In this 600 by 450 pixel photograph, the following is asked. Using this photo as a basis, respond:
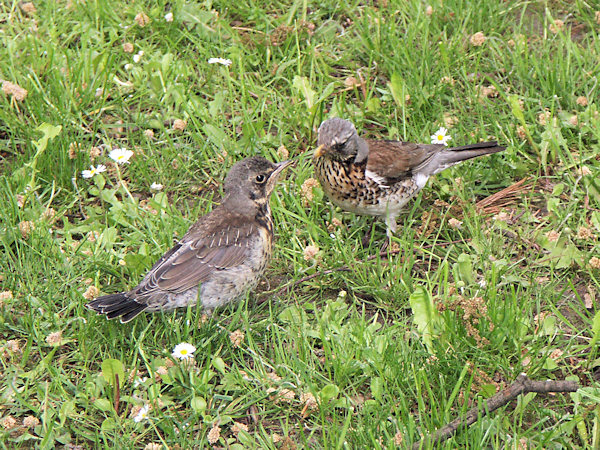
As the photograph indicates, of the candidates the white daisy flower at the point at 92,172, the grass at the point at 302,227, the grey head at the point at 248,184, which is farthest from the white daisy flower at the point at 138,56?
the grey head at the point at 248,184

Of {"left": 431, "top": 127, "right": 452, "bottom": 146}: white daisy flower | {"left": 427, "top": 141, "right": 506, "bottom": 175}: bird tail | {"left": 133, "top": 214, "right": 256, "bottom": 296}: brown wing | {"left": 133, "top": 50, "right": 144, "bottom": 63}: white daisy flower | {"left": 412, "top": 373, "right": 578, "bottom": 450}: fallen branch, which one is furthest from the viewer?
{"left": 133, "top": 50, "right": 144, "bottom": 63}: white daisy flower

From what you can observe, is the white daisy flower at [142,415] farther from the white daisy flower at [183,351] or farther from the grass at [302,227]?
the white daisy flower at [183,351]

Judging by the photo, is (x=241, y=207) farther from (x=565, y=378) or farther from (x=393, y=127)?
(x=565, y=378)

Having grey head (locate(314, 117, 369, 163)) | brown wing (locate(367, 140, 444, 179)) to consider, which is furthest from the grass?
grey head (locate(314, 117, 369, 163))

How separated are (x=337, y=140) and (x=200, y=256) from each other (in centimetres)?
132

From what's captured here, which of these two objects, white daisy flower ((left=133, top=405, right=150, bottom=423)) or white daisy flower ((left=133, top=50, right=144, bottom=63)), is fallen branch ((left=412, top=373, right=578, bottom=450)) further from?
white daisy flower ((left=133, top=50, right=144, bottom=63))

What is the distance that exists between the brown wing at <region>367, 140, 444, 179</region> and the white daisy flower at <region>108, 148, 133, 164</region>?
1899 mm

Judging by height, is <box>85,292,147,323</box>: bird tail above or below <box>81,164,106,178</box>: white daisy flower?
above

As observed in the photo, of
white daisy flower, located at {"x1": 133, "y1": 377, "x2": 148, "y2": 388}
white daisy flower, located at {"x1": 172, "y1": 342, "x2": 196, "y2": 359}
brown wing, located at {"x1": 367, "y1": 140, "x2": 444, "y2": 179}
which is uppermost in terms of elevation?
brown wing, located at {"x1": 367, "y1": 140, "x2": 444, "y2": 179}

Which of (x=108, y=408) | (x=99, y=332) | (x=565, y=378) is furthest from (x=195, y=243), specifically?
(x=565, y=378)

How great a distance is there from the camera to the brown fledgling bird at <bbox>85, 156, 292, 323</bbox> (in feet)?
17.1

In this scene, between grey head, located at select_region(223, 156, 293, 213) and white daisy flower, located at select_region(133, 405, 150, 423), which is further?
grey head, located at select_region(223, 156, 293, 213)

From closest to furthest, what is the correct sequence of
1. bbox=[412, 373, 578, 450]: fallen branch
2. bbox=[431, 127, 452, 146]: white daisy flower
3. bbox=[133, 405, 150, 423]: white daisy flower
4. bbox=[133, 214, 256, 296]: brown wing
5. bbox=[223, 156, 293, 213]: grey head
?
1. bbox=[412, 373, 578, 450]: fallen branch
2. bbox=[133, 405, 150, 423]: white daisy flower
3. bbox=[133, 214, 256, 296]: brown wing
4. bbox=[223, 156, 293, 213]: grey head
5. bbox=[431, 127, 452, 146]: white daisy flower

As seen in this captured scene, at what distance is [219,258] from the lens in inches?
216
